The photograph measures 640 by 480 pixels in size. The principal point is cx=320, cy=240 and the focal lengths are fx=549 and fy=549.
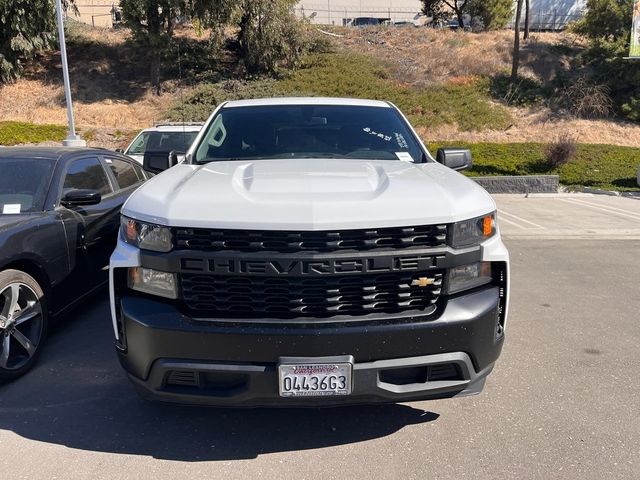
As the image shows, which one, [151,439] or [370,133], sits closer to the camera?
[151,439]

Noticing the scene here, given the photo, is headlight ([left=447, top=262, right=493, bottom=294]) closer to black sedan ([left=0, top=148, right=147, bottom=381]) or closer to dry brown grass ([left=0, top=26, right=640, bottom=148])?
black sedan ([left=0, top=148, right=147, bottom=381])

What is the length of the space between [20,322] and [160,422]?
1388 mm

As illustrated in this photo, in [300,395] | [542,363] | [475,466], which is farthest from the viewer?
[542,363]

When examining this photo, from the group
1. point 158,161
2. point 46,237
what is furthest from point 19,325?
point 158,161

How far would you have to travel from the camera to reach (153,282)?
2.84 m

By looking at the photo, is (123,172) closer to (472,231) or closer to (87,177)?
(87,177)

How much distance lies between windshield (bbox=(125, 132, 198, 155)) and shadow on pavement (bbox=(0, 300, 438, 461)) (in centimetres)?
727

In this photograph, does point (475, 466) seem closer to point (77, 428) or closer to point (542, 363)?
point (542, 363)

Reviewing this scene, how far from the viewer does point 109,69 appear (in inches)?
1182

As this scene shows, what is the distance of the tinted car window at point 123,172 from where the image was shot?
19.2ft

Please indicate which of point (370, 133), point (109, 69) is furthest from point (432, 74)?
point (370, 133)

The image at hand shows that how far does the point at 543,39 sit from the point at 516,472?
1398 inches

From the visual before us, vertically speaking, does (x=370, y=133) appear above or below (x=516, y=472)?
above

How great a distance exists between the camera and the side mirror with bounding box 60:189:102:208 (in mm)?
4496
